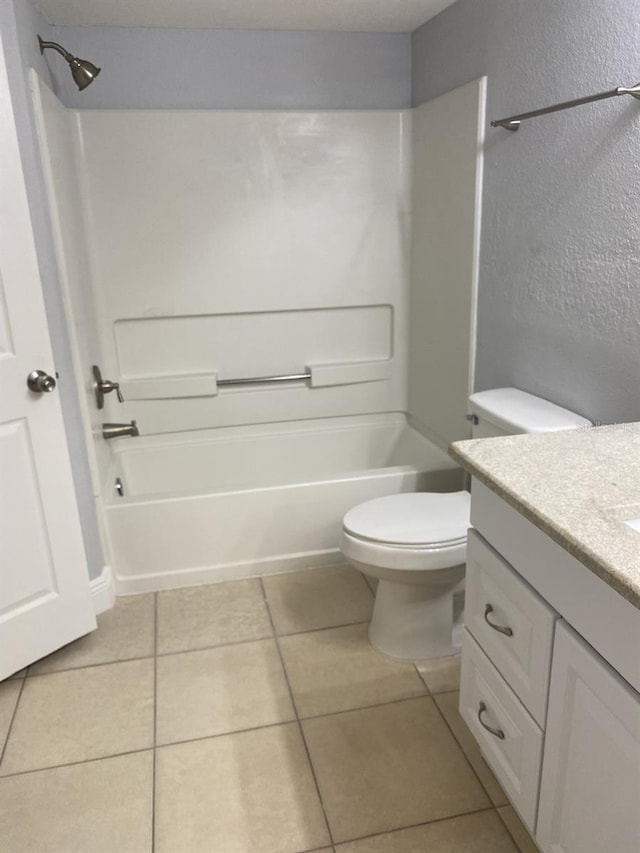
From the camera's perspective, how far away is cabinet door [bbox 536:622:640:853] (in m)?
0.97

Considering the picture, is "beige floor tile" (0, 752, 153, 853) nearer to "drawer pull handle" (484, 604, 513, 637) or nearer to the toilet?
the toilet

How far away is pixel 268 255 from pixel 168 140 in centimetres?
61

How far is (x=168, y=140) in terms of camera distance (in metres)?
2.65

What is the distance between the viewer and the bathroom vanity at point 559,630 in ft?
3.22

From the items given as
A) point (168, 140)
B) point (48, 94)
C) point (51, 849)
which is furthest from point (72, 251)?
point (51, 849)

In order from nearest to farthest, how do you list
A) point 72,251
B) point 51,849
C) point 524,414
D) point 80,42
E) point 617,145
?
1. point 51,849
2. point 617,145
3. point 524,414
4. point 72,251
5. point 80,42

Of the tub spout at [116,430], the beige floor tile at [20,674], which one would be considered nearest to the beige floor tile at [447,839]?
the beige floor tile at [20,674]

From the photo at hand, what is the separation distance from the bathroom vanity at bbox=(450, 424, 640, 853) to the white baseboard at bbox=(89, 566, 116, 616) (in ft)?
4.44

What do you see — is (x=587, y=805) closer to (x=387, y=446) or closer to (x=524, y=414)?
(x=524, y=414)

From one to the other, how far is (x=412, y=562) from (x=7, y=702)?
1268 mm

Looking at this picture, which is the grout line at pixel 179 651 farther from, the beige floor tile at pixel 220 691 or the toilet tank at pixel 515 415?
the toilet tank at pixel 515 415

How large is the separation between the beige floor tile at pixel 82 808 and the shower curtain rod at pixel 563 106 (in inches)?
78.9

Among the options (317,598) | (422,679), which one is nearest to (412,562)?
(422,679)

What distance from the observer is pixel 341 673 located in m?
2.00
